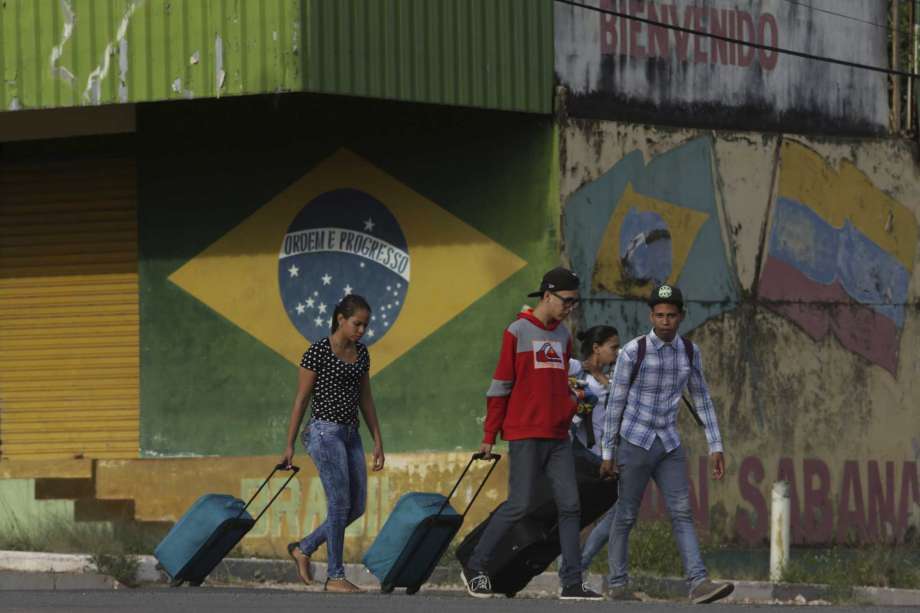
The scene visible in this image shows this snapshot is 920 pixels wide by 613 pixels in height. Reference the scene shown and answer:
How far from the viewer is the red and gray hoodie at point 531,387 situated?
13664 mm

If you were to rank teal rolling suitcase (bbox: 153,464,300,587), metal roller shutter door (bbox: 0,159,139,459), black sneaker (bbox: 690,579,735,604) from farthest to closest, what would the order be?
1. metal roller shutter door (bbox: 0,159,139,459)
2. teal rolling suitcase (bbox: 153,464,300,587)
3. black sneaker (bbox: 690,579,735,604)

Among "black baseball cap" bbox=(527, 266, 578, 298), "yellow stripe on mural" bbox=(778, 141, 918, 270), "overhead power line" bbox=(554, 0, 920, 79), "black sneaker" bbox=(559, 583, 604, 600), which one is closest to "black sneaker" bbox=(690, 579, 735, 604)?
"black sneaker" bbox=(559, 583, 604, 600)

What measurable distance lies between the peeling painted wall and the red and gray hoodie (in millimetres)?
5182

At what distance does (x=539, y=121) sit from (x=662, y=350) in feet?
17.2

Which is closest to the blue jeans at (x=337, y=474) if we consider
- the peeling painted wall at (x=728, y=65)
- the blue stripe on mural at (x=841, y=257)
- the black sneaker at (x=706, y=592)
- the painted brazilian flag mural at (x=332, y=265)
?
the black sneaker at (x=706, y=592)

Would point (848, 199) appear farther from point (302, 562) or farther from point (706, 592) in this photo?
point (706, 592)

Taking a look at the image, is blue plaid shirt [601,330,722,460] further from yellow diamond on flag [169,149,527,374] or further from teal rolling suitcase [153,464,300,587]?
yellow diamond on flag [169,149,527,374]

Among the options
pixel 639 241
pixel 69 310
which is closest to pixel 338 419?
pixel 639 241

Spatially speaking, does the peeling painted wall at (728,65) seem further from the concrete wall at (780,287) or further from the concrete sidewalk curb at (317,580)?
the concrete sidewalk curb at (317,580)

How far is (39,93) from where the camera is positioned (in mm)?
17953

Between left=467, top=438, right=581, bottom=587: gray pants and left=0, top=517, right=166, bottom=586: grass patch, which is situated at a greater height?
left=467, top=438, right=581, bottom=587: gray pants

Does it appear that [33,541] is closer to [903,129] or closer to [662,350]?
[662,350]

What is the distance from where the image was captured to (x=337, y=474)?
14.6m

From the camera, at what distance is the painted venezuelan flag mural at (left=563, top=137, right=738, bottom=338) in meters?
18.6
